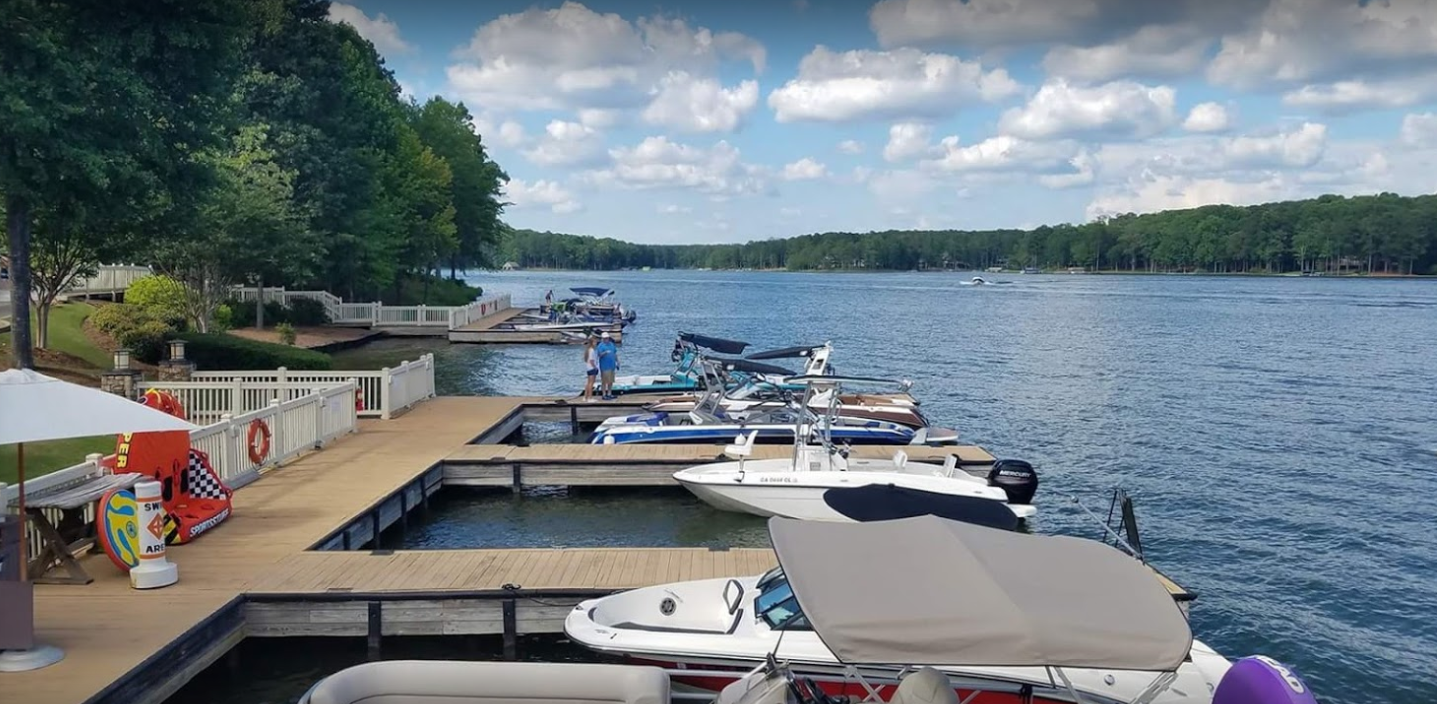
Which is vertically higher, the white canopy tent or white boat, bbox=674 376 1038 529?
the white canopy tent

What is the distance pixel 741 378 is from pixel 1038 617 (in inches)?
685

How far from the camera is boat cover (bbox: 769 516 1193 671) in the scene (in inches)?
219

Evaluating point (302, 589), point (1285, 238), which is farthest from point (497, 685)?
point (1285, 238)

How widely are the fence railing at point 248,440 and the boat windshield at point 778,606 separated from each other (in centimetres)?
662

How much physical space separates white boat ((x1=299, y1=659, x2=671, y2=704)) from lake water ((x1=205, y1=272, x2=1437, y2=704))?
7.65 meters

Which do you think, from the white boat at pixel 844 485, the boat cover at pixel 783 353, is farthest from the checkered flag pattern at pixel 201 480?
the boat cover at pixel 783 353

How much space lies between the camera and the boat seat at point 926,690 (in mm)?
5949

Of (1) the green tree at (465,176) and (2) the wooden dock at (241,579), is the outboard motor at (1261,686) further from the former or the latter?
(1) the green tree at (465,176)

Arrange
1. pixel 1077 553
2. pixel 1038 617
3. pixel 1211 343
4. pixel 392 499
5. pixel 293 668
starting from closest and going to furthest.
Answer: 1. pixel 1038 617
2. pixel 1077 553
3. pixel 293 668
4. pixel 392 499
5. pixel 1211 343

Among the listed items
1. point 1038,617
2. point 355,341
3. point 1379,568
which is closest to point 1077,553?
point 1038,617

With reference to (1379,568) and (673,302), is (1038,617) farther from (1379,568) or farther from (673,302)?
(673,302)

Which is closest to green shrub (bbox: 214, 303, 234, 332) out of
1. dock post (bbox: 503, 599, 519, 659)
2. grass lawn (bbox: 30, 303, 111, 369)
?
grass lawn (bbox: 30, 303, 111, 369)

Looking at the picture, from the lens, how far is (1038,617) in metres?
5.70

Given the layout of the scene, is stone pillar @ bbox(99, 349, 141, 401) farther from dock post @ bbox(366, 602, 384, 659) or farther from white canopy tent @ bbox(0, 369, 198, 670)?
dock post @ bbox(366, 602, 384, 659)
